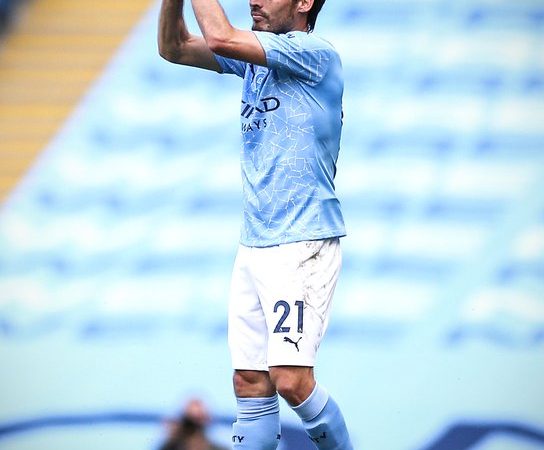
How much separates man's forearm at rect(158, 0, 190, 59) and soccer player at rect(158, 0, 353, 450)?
16mm

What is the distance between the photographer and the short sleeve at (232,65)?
11.5 feet

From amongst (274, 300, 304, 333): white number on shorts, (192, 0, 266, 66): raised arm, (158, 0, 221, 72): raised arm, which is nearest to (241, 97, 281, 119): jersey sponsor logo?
(192, 0, 266, 66): raised arm

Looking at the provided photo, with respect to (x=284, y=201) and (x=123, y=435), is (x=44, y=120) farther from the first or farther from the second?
(x=284, y=201)

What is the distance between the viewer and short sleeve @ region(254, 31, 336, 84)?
3209 mm

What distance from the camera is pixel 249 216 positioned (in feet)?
11.1

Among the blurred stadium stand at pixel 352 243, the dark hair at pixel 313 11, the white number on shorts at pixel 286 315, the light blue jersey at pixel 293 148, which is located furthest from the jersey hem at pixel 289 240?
the blurred stadium stand at pixel 352 243

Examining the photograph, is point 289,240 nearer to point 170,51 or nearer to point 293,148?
point 293,148

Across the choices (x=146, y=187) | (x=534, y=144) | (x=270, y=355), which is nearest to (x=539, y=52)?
(x=534, y=144)

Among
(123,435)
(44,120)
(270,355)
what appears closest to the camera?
(270,355)

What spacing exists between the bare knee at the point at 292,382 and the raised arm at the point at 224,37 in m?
0.77

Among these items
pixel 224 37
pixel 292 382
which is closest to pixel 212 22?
pixel 224 37

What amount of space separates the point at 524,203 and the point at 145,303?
5.02ft

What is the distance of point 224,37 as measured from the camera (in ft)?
10.3

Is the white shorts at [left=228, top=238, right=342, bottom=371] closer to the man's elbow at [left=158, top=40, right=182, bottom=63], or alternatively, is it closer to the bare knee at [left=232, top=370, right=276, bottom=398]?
the bare knee at [left=232, top=370, right=276, bottom=398]
